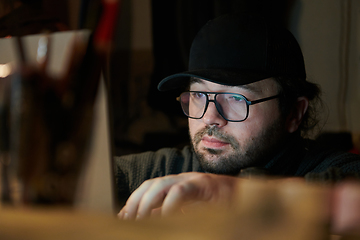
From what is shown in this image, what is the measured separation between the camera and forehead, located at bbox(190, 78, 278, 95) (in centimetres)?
90

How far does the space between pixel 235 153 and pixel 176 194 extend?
2.05 ft

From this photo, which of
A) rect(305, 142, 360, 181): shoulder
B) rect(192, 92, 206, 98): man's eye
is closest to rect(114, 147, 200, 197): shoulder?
rect(192, 92, 206, 98): man's eye

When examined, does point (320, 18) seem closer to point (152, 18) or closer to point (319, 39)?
point (319, 39)

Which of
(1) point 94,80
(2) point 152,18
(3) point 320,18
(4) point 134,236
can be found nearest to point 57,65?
(1) point 94,80

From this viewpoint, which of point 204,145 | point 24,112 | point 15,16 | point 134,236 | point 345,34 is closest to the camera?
point 134,236

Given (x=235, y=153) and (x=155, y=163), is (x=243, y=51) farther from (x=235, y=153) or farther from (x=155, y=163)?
(x=155, y=163)

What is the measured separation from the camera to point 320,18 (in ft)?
2.62

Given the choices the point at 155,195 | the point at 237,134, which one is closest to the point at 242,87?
the point at 237,134

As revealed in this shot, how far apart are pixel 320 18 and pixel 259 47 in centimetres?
17

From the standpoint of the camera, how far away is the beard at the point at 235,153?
876mm

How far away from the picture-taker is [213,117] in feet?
2.85

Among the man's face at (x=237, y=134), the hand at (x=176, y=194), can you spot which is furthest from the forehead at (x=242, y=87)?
the hand at (x=176, y=194)

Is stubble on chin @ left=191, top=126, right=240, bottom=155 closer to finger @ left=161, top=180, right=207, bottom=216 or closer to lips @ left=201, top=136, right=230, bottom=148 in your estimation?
lips @ left=201, top=136, right=230, bottom=148

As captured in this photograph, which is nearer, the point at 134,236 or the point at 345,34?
the point at 134,236
